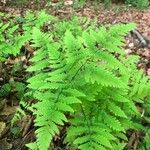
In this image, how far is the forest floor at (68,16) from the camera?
421 centimetres

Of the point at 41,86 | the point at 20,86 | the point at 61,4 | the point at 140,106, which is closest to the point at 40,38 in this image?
the point at 41,86

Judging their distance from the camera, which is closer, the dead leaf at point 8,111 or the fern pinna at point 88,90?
the fern pinna at point 88,90

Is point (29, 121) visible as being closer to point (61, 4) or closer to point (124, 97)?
point (124, 97)

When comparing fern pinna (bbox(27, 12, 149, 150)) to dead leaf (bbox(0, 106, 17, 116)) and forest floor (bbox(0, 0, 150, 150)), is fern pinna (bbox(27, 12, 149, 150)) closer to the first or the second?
forest floor (bbox(0, 0, 150, 150))

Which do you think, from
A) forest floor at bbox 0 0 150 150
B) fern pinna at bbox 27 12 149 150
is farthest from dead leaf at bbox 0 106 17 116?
fern pinna at bbox 27 12 149 150

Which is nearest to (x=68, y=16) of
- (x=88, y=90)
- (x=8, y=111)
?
(x=8, y=111)

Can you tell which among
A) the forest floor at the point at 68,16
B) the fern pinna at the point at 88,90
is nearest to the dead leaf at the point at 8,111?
the forest floor at the point at 68,16

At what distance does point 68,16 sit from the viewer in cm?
992

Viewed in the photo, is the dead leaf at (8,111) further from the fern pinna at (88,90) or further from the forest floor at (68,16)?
the fern pinna at (88,90)

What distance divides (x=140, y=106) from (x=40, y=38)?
1.44 metres

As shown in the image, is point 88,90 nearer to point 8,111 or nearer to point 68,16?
point 8,111

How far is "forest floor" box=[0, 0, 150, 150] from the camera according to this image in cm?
421

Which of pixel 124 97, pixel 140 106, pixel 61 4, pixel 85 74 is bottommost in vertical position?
pixel 61 4

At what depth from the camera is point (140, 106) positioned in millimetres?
4418
